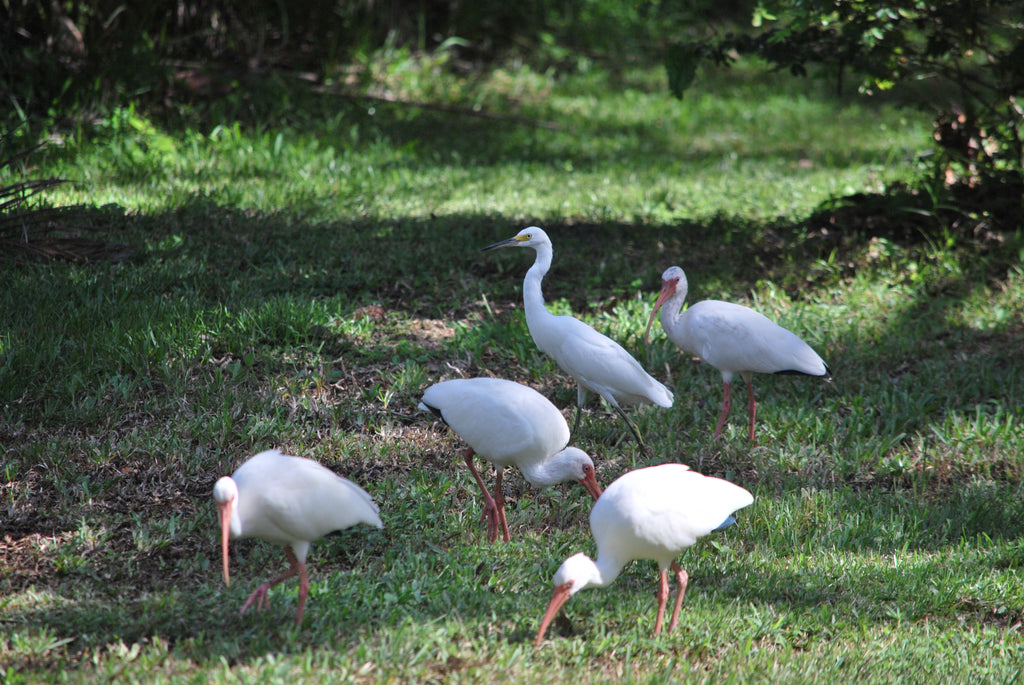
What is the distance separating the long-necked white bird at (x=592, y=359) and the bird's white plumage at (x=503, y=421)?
2.02 ft

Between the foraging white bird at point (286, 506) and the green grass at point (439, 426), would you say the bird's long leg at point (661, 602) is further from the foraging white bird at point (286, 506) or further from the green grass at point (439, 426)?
the foraging white bird at point (286, 506)

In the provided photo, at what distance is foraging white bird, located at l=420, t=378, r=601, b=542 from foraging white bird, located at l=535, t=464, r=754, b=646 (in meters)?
0.43

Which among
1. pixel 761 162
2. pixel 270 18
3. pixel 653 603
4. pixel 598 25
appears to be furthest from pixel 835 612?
pixel 598 25

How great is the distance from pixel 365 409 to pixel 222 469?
2.99 ft

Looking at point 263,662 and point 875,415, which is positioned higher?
point 263,662

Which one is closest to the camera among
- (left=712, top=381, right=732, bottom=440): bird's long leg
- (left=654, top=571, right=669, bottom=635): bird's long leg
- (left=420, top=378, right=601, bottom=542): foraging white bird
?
(left=654, top=571, right=669, bottom=635): bird's long leg

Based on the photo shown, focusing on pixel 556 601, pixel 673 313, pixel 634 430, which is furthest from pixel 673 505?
pixel 673 313

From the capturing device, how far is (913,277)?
6770mm

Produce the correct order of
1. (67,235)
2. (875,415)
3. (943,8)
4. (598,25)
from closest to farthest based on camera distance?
(875,415), (67,235), (943,8), (598,25)

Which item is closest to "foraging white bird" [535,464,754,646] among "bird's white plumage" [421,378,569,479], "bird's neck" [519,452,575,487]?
"bird's neck" [519,452,575,487]

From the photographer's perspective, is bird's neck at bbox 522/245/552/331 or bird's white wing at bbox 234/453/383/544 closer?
bird's white wing at bbox 234/453/383/544

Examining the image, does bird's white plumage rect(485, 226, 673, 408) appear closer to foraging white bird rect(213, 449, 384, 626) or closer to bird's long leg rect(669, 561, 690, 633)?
bird's long leg rect(669, 561, 690, 633)

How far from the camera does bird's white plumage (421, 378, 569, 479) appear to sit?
12.9ft

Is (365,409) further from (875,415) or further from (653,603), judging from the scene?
(875,415)
